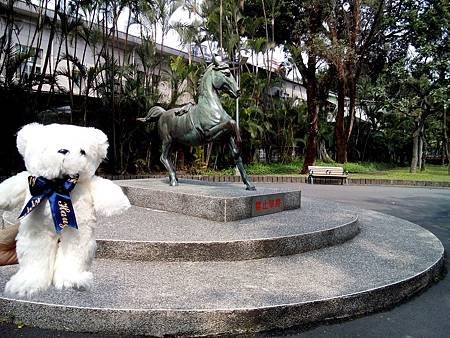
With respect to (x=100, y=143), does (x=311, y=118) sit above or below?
above

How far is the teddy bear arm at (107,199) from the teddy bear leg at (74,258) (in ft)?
0.38

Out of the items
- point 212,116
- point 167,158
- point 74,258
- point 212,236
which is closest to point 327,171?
point 167,158

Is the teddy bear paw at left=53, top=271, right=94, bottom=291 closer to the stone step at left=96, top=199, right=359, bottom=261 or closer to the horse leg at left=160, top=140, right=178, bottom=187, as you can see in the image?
the stone step at left=96, top=199, right=359, bottom=261

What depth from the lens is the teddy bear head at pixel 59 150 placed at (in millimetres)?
1611

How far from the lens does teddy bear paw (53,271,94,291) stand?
1603 millimetres

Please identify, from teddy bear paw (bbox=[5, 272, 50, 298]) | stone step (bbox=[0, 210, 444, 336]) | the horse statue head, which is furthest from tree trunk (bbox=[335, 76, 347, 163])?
teddy bear paw (bbox=[5, 272, 50, 298])

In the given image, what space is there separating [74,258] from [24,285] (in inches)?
8.0

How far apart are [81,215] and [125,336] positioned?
1552 mm

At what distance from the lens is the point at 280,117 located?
21.6m

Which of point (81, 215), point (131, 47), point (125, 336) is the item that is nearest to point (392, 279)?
point (125, 336)

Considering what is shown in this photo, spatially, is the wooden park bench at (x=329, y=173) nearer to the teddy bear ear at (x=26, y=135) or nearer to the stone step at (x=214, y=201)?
the stone step at (x=214, y=201)

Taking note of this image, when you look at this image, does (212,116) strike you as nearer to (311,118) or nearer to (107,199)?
(107,199)

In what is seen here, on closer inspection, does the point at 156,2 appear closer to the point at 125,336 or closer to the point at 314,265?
the point at 314,265

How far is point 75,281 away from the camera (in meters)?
1.61
